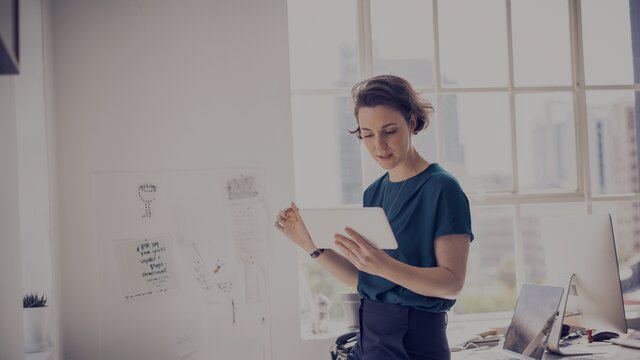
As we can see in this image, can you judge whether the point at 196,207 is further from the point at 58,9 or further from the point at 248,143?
the point at 58,9

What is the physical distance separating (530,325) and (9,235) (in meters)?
1.98

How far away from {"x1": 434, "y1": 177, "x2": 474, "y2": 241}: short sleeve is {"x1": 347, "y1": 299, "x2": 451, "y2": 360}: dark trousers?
0.25 m

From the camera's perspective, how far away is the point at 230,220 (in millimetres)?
2646

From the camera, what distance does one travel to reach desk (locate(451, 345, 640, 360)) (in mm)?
2229

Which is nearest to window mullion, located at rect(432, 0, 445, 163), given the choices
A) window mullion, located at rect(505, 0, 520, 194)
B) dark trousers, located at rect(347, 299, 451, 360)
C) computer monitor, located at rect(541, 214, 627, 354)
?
window mullion, located at rect(505, 0, 520, 194)

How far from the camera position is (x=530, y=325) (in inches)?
88.4

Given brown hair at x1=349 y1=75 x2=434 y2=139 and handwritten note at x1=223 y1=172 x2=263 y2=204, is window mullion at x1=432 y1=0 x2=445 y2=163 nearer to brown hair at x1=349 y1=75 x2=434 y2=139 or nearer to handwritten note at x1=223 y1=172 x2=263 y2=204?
handwritten note at x1=223 y1=172 x2=263 y2=204

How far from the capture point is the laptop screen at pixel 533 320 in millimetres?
2172

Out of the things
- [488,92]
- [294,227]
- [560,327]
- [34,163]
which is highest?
[488,92]

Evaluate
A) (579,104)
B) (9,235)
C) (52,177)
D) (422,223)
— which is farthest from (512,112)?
(9,235)

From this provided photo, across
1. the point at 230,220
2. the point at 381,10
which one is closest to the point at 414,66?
the point at 381,10

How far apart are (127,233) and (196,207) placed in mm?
339

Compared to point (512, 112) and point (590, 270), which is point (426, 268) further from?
point (512, 112)

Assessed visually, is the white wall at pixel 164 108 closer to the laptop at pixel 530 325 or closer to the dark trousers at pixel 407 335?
the laptop at pixel 530 325
